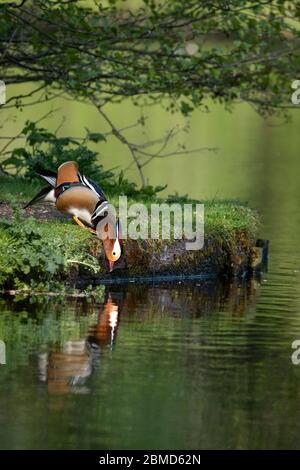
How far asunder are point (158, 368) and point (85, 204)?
4144 mm

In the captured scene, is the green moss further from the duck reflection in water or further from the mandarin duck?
the duck reflection in water

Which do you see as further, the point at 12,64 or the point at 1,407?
the point at 12,64

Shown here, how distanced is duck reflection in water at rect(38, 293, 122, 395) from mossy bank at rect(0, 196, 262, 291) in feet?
3.90

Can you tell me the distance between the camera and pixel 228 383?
34.9ft

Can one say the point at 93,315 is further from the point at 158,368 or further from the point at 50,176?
the point at 50,176

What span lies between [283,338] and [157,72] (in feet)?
24.0

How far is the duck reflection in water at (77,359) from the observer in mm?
10492

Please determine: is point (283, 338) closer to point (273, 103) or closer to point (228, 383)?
point (228, 383)

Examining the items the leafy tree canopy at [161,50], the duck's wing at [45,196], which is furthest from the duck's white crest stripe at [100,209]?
the leafy tree canopy at [161,50]

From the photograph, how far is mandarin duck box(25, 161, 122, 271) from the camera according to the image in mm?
14648

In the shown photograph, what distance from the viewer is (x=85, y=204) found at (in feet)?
48.8

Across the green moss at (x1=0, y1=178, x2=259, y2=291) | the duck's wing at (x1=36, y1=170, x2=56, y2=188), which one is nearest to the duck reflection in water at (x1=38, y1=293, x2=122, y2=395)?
the green moss at (x1=0, y1=178, x2=259, y2=291)

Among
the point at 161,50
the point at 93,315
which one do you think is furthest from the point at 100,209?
the point at 161,50
